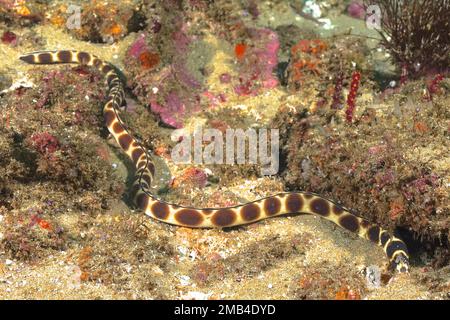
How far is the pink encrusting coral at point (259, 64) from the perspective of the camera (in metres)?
9.00

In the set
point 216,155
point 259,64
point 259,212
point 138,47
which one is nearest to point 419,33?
point 259,64

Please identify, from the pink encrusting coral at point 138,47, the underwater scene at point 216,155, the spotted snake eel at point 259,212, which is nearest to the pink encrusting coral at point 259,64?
the underwater scene at point 216,155

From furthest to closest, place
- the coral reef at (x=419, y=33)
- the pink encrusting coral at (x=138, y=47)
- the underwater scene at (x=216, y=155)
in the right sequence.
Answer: the pink encrusting coral at (x=138, y=47), the coral reef at (x=419, y=33), the underwater scene at (x=216, y=155)

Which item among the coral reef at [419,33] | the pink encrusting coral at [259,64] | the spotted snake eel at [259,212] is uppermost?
the coral reef at [419,33]

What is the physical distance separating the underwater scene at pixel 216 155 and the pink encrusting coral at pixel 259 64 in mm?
28

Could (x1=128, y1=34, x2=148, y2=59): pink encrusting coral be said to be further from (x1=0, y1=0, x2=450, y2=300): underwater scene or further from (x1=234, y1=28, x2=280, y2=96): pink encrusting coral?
(x1=234, y1=28, x2=280, y2=96): pink encrusting coral

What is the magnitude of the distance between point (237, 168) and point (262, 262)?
7.22ft

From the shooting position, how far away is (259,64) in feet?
30.1

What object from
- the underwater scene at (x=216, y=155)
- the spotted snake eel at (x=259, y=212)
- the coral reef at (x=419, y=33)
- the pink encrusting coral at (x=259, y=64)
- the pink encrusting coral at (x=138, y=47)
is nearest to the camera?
the underwater scene at (x=216, y=155)

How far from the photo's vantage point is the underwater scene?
16.9ft

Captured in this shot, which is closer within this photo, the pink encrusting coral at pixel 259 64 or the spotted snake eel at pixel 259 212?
the spotted snake eel at pixel 259 212

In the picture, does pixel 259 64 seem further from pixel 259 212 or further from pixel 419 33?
pixel 259 212

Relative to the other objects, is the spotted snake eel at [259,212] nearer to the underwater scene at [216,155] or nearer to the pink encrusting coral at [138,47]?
the underwater scene at [216,155]
